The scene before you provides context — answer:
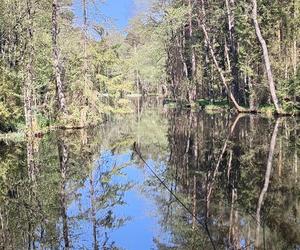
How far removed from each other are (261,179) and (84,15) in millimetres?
22875

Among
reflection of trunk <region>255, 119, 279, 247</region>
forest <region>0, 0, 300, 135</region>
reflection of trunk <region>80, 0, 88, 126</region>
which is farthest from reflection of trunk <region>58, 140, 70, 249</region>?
reflection of trunk <region>80, 0, 88, 126</region>

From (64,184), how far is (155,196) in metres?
2.48

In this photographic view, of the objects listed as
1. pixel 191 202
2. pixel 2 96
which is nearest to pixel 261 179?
pixel 191 202

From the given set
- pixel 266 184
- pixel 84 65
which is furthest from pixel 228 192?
pixel 84 65

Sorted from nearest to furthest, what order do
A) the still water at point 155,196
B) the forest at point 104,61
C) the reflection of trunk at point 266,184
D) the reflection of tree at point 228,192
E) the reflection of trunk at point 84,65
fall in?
the reflection of tree at point 228,192 < the still water at point 155,196 < the reflection of trunk at point 266,184 < the forest at point 104,61 < the reflection of trunk at point 84,65

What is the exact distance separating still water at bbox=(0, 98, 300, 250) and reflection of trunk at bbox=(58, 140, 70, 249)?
0.02 m

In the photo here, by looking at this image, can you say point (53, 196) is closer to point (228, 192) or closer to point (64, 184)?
point (64, 184)

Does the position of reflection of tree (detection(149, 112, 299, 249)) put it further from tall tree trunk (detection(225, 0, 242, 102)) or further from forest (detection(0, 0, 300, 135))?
tall tree trunk (detection(225, 0, 242, 102))

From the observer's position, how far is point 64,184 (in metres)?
11.5

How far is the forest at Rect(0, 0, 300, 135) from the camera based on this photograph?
89.9 ft

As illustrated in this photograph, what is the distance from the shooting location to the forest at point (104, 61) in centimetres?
2739

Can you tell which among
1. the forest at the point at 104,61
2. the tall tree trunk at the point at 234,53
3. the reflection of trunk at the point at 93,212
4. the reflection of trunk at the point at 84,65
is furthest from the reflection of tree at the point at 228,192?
the tall tree trunk at the point at 234,53

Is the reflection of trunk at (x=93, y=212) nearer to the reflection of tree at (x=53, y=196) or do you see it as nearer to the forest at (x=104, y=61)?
the reflection of tree at (x=53, y=196)

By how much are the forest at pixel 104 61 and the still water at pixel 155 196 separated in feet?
30.2
